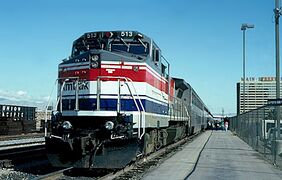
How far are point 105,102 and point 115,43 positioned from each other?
2330 millimetres

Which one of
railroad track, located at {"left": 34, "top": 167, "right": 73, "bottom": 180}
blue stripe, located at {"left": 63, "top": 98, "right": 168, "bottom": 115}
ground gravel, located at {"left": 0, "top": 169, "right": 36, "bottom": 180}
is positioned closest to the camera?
railroad track, located at {"left": 34, "top": 167, "right": 73, "bottom": 180}

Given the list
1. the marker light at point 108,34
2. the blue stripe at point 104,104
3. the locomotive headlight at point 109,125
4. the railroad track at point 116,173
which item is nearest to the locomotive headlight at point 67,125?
the blue stripe at point 104,104

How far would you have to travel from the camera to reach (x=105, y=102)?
11.4 metres

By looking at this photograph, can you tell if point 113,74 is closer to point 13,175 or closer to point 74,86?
point 74,86

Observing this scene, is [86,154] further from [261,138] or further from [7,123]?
[7,123]

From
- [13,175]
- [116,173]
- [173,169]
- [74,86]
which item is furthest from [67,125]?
[173,169]

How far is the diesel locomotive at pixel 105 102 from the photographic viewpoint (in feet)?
34.4

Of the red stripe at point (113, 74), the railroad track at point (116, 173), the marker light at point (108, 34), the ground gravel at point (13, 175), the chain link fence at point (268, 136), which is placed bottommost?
the ground gravel at point (13, 175)

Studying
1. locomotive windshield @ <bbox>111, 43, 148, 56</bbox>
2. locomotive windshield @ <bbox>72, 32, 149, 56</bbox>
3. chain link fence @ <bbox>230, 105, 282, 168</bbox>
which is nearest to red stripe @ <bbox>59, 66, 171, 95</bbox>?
locomotive windshield @ <bbox>111, 43, 148, 56</bbox>

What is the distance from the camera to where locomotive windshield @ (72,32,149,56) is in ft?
42.1

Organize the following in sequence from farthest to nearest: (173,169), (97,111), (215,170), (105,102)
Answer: (173,169), (215,170), (105,102), (97,111)

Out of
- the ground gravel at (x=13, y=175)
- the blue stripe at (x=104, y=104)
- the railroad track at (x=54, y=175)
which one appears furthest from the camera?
the blue stripe at (x=104, y=104)

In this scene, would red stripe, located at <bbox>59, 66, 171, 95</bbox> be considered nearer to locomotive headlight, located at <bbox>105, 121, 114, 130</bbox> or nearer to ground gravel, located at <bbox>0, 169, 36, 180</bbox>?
locomotive headlight, located at <bbox>105, 121, 114, 130</bbox>

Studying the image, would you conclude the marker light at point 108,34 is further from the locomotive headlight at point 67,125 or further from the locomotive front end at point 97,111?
the locomotive headlight at point 67,125
